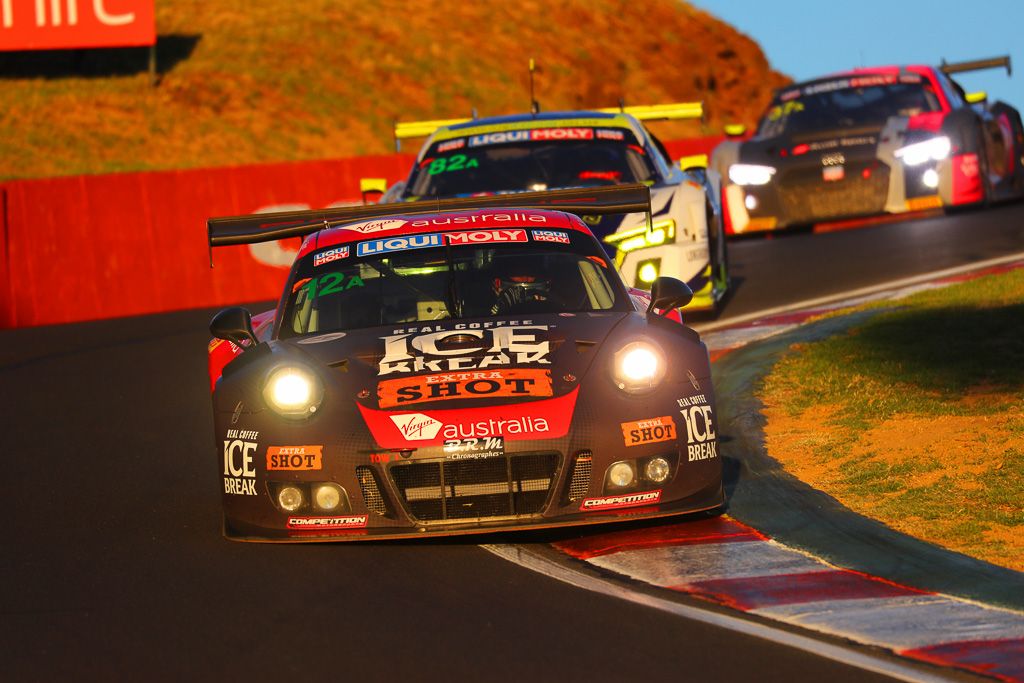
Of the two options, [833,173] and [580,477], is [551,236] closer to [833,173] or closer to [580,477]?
[580,477]

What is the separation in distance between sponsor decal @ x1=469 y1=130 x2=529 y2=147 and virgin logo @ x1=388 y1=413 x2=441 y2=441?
636 cm

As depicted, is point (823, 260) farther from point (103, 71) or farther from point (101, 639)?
point (103, 71)

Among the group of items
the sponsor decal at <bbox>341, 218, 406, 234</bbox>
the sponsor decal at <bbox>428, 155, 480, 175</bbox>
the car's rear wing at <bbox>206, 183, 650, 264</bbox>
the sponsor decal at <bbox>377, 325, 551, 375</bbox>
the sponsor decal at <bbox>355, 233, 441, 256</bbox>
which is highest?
the sponsor decal at <bbox>428, 155, 480, 175</bbox>

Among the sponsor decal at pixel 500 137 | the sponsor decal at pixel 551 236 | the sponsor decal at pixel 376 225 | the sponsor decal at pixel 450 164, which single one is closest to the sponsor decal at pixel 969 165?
the sponsor decal at pixel 500 137

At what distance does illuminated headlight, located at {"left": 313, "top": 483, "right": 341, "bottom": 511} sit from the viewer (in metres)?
6.04

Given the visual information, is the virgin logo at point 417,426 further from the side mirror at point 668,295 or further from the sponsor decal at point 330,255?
the sponsor decal at point 330,255

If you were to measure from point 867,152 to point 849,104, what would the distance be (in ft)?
4.66

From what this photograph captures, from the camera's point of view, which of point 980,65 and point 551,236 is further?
point 980,65

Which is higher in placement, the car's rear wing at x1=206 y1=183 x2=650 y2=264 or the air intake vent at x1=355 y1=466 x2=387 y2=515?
the car's rear wing at x1=206 y1=183 x2=650 y2=264

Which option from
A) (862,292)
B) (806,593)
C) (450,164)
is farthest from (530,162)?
(806,593)

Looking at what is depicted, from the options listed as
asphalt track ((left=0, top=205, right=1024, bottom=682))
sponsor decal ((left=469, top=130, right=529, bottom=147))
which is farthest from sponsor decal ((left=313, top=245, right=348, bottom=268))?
sponsor decal ((left=469, top=130, right=529, bottom=147))

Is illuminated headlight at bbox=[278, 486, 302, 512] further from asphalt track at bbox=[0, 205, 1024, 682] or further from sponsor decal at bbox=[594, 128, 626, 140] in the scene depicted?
sponsor decal at bbox=[594, 128, 626, 140]

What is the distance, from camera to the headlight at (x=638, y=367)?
6.26 meters

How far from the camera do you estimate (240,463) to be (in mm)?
6242
